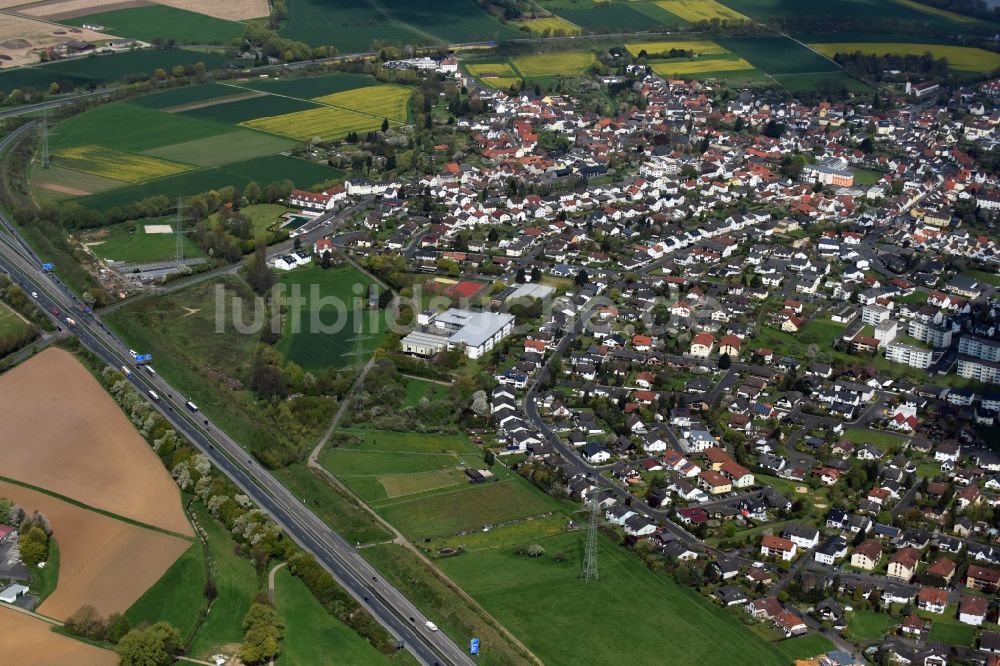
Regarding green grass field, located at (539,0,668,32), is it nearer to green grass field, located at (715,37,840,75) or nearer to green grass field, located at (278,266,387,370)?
green grass field, located at (715,37,840,75)

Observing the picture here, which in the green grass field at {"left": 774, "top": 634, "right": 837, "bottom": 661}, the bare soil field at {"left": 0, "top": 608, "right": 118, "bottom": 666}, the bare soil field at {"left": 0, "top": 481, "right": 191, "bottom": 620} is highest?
the green grass field at {"left": 774, "top": 634, "right": 837, "bottom": 661}

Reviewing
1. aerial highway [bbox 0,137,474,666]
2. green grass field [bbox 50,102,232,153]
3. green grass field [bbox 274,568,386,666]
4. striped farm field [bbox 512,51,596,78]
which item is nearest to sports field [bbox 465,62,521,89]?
striped farm field [bbox 512,51,596,78]

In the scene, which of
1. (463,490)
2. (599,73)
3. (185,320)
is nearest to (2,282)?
(185,320)

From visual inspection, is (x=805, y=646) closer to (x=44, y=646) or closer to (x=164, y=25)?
(x=44, y=646)

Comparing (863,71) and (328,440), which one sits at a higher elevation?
(863,71)

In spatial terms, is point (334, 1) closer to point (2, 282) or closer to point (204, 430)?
point (2, 282)

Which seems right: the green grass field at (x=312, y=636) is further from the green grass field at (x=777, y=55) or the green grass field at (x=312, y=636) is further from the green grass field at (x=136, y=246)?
the green grass field at (x=777, y=55)
